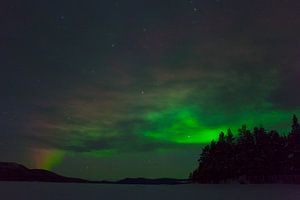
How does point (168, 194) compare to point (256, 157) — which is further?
point (256, 157)

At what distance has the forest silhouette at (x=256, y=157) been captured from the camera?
136500 millimetres

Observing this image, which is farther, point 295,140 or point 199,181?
point 199,181

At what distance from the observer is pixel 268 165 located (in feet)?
463

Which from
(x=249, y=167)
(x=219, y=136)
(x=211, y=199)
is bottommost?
(x=211, y=199)

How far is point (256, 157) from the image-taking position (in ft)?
468

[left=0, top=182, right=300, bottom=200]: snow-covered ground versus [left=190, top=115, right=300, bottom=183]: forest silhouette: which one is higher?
[left=190, top=115, right=300, bottom=183]: forest silhouette

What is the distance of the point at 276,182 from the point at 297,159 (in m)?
14.4

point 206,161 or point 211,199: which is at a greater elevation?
point 206,161

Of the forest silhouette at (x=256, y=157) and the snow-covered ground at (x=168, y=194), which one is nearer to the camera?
the snow-covered ground at (x=168, y=194)

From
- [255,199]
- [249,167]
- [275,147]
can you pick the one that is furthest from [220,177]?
[255,199]

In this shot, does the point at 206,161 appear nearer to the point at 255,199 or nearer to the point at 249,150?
the point at 249,150

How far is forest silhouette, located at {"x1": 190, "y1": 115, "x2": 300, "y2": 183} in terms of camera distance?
136500 mm

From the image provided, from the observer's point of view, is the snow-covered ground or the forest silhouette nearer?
the snow-covered ground

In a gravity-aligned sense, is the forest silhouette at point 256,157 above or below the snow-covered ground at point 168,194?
above
